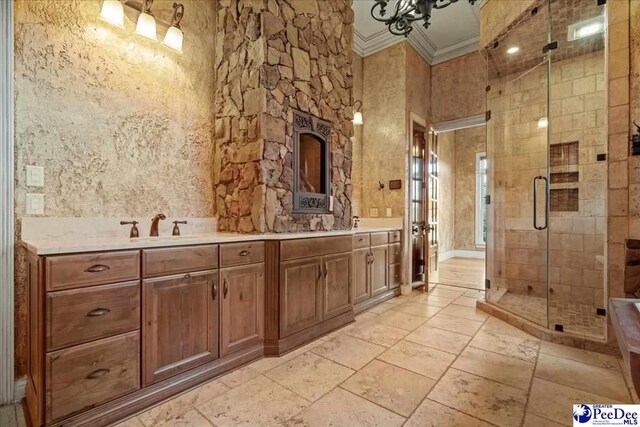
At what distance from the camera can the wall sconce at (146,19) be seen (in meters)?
2.11

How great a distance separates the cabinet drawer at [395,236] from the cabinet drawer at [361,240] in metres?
0.58

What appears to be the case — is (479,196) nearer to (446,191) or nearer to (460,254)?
(446,191)

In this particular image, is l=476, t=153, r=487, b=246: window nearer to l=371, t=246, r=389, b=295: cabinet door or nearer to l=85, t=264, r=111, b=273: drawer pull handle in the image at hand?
l=371, t=246, r=389, b=295: cabinet door

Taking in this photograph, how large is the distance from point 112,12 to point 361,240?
2.96 meters

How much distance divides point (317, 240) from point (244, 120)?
1.26 metres

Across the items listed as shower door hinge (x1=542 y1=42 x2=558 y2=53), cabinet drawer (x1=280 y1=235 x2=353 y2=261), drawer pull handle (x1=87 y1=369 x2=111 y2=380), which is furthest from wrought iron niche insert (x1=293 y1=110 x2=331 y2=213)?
shower door hinge (x1=542 y1=42 x2=558 y2=53)

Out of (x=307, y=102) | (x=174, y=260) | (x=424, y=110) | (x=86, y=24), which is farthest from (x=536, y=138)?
(x=86, y=24)

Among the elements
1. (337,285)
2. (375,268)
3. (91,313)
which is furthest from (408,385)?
(91,313)

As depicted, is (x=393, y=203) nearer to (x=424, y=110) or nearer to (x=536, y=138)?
(x=424, y=110)

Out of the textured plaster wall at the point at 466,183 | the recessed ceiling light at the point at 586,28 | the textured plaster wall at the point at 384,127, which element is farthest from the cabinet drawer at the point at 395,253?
the textured plaster wall at the point at 466,183

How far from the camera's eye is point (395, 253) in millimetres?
4215

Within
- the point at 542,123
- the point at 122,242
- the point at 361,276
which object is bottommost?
the point at 361,276

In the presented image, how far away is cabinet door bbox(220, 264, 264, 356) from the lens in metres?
2.19

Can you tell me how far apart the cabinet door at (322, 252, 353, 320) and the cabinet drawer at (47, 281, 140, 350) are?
1605 millimetres
